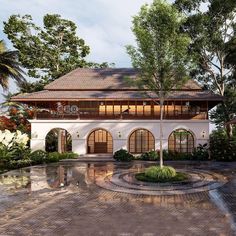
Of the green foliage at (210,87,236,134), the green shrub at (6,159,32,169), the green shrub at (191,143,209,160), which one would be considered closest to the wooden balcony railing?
the green shrub at (191,143,209,160)

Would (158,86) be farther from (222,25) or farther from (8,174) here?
(222,25)

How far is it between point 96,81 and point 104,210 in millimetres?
22397

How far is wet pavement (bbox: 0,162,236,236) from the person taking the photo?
31.7 feet

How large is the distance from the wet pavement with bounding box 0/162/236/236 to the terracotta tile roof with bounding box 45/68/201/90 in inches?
603

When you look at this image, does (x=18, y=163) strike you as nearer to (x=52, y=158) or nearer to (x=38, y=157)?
(x=38, y=157)

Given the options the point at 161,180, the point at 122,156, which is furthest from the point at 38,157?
the point at 161,180

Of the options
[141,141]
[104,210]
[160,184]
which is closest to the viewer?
[104,210]

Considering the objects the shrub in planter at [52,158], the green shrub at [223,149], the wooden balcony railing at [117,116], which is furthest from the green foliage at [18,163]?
the green shrub at [223,149]

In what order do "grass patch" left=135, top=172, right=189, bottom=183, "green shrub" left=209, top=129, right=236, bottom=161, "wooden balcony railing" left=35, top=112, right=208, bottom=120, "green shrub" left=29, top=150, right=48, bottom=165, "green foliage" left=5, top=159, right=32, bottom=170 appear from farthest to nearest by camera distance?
"wooden balcony railing" left=35, top=112, right=208, bottom=120, "green shrub" left=209, top=129, right=236, bottom=161, "green shrub" left=29, top=150, right=48, bottom=165, "green foliage" left=5, top=159, right=32, bottom=170, "grass patch" left=135, top=172, right=189, bottom=183

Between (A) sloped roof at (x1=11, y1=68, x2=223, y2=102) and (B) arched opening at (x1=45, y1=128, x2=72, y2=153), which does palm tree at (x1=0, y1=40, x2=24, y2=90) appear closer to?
(A) sloped roof at (x1=11, y1=68, x2=223, y2=102)

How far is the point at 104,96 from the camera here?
95.6 ft

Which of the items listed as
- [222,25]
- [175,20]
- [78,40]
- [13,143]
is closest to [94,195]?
[175,20]

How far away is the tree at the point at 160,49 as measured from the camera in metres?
18.7

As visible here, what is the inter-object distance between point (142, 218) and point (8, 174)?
12540 mm
